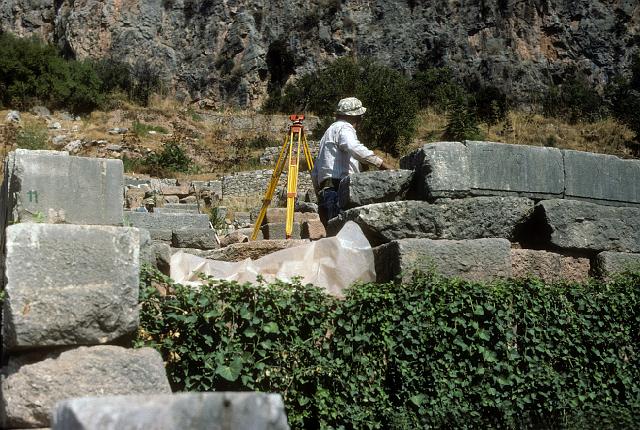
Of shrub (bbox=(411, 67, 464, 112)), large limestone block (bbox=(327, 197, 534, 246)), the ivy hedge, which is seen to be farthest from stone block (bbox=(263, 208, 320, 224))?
shrub (bbox=(411, 67, 464, 112))

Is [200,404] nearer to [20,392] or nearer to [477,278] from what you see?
[20,392]

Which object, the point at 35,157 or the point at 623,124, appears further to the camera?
the point at 623,124

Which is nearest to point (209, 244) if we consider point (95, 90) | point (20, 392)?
point (20, 392)

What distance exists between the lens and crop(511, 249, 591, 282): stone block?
6570mm

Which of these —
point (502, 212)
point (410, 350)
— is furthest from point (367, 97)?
point (410, 350)

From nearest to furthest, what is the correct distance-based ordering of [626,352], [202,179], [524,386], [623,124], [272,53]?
[524,386] → [626,352] → [202,179] → [623,124] → [272,53]

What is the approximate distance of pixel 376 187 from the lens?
6.71 meters

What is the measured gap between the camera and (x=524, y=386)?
566cm

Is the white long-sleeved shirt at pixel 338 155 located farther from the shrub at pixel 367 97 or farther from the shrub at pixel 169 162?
the shrub at pixel 367 97

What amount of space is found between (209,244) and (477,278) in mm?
5496

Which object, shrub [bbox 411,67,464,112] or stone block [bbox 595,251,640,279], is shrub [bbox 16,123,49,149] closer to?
shrub [bbox 411,67,464,112]

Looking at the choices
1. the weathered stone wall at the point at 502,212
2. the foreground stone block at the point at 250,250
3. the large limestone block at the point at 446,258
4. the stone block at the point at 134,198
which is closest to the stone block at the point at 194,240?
the foreground stone block at the point at 250,250

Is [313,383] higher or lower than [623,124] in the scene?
lower

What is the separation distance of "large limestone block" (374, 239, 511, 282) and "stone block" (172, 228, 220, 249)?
5.05 metres
